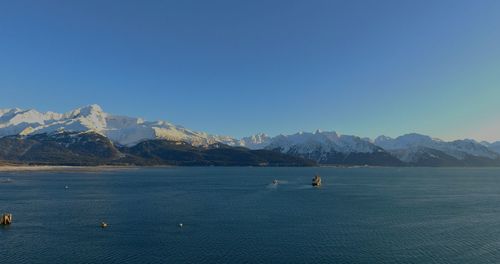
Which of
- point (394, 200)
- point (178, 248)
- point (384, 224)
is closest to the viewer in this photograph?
point (178, 248)

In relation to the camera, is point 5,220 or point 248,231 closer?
point 248,231

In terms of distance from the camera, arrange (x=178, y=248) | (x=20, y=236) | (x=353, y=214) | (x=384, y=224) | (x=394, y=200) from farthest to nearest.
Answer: (x=394, y=200)
(x=353, y=214)
(x=384, y=224)
(x=20, y=236)
(x=178, y=248)

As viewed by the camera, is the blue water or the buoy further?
the buoy

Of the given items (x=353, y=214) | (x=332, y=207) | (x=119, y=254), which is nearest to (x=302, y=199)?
(x=332, y=207)

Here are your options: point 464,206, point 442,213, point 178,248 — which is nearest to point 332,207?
point 442,213

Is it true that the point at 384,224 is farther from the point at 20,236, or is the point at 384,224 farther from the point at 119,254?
the point at 20,236

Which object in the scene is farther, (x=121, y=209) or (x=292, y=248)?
(x=121, y=209)

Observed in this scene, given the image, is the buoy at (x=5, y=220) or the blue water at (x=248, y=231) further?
the buoy at (x=5, y=220)

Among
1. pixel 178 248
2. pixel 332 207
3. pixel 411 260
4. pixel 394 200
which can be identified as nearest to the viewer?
pixel 411 260

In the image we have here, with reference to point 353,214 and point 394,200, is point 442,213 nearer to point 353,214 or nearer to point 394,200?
point 353,214

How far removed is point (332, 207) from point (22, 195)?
119 metres

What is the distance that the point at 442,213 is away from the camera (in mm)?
137250

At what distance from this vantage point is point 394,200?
17562 cm

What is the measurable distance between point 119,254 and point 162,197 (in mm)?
99646
